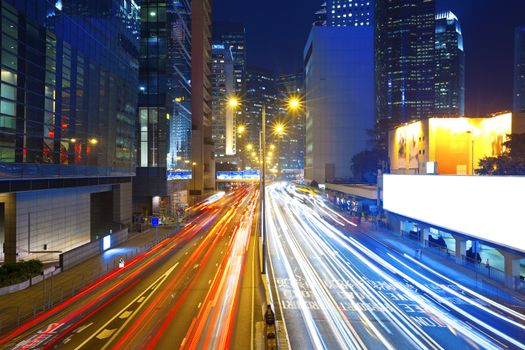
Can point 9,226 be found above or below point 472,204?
below

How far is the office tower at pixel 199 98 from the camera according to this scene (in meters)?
92.3

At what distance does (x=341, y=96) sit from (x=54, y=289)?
11755 cm

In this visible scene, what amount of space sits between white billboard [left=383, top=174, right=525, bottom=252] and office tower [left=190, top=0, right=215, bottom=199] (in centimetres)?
6230

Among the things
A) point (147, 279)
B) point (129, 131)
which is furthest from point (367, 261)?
point (129, 131)

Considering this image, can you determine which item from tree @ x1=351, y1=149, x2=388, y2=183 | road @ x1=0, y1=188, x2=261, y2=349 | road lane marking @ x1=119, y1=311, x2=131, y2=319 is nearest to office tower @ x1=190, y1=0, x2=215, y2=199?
tree @ x1=351, y1=149, x2=388, y2=183

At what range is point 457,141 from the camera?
47500 mm

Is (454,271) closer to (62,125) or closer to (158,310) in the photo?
(158,310)

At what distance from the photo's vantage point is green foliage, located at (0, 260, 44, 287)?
790 inches

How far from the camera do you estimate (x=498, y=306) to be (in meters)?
18.4

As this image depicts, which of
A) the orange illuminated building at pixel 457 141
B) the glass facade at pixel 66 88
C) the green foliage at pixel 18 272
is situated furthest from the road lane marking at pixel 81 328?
the orange illuminated building at pixel 457 141

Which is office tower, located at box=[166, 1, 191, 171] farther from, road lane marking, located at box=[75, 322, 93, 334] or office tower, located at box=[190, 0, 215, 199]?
road lane marking, located at box=[75, 322, 93, 334]

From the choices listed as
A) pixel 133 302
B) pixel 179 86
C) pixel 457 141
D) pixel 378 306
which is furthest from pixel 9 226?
pixel 179 86

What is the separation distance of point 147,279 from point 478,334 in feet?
56.2

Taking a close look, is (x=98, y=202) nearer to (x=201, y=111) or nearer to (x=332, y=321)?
(x=332, y=321)
